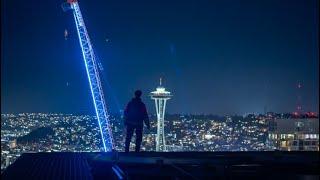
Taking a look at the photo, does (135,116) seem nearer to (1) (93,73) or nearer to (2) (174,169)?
(2) (174,169)

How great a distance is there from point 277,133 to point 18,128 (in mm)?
14574

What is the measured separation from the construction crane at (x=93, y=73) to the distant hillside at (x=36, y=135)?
6566 mm

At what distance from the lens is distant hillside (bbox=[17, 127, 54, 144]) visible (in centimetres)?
2578

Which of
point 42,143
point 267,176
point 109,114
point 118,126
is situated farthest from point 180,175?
point 109,114

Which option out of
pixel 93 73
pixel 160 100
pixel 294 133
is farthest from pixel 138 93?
pixel 160 100

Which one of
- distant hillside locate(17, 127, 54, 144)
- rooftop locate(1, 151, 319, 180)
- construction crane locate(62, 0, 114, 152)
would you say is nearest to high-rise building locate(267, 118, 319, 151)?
construction crane locate(62, 0, 114, 152)

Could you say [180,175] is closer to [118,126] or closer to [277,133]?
[277,133]

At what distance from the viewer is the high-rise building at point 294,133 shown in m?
31.3

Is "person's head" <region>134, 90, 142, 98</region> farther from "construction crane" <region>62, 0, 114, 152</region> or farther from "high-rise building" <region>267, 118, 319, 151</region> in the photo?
"construction crane" <region>62, 0, 114, 152</region>

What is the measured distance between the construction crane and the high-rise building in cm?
1004

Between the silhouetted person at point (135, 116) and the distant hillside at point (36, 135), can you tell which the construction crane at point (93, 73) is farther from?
the silhouetted person at point (135, 116)

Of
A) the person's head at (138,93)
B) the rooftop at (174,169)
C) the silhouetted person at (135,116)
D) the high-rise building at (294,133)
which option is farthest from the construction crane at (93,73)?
the rooftop at (174,169)

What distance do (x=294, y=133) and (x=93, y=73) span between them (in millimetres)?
16259

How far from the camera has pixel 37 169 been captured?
33.8 ft
